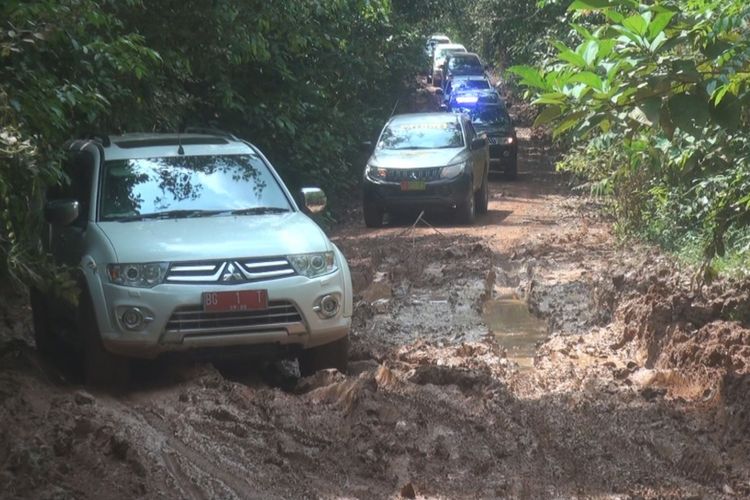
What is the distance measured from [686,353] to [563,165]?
30.3 ft

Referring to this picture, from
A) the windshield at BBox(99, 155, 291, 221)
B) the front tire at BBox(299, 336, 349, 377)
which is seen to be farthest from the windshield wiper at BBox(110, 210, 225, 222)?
the front tire at BBox(299, 336, 349, 377)

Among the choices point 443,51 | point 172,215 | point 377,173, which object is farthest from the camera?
point 443,51

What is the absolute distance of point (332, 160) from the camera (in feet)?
66.6

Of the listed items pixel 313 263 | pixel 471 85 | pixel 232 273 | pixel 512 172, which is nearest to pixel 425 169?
pixel 512 172

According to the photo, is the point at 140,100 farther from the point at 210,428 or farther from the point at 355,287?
the point at 210,428

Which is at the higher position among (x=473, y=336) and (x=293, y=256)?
(x=293, y=256)

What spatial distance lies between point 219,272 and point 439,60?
134 ft

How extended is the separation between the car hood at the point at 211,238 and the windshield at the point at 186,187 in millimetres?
205

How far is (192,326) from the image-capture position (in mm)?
8000

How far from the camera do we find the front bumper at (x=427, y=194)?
63.0ft

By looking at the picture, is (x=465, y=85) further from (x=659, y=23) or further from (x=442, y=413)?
(x=659, y=23)

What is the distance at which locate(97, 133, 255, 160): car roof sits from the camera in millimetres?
9438

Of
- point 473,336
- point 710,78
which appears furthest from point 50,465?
point 473,336

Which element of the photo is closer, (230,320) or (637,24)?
(637,24)
